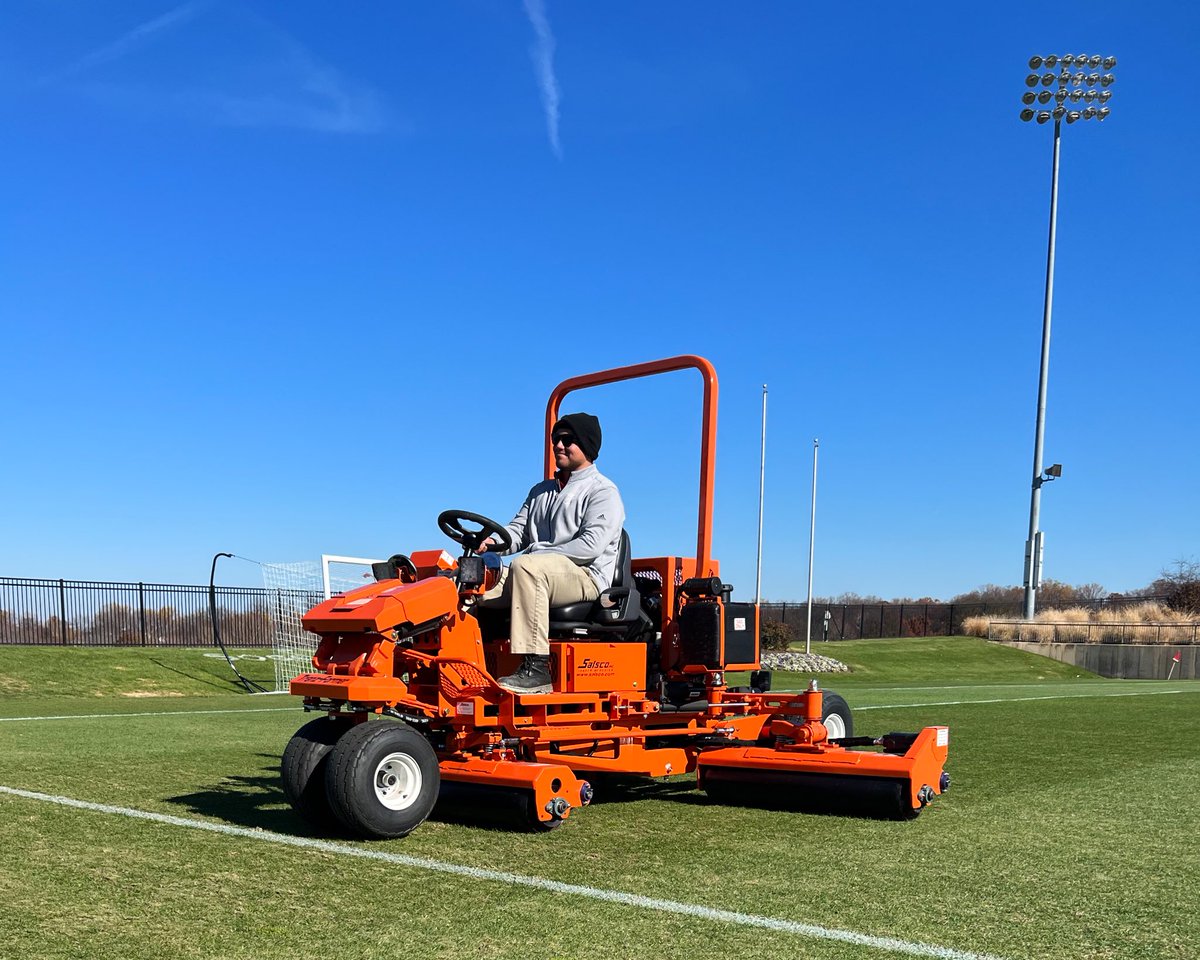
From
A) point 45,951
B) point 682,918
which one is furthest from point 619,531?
point 45,951

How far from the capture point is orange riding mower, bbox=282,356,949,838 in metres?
5.50

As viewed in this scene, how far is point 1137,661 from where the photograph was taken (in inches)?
1644

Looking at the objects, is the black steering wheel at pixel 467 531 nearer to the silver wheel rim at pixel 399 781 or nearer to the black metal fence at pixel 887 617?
the silver wheel rim at pixel 399 781

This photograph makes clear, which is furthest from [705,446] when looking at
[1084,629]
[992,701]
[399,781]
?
[1084,629]

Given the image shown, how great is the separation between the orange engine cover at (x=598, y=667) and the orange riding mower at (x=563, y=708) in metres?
0.01

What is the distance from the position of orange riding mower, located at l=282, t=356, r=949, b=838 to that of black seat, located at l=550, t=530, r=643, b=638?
12mm

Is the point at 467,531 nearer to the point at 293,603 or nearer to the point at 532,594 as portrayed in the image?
the point at 532,594

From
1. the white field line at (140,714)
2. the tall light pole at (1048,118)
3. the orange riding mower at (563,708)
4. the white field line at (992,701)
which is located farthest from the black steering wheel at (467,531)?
the tall light pole at (1048,118)

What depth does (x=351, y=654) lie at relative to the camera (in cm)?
577

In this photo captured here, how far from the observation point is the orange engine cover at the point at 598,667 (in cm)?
645

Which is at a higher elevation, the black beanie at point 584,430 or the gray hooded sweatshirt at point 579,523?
the black beanie at point 584,430

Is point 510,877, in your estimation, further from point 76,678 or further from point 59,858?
point 76,678

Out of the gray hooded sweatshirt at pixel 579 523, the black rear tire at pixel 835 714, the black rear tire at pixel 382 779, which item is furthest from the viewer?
the black rear tire at pixel 835 714

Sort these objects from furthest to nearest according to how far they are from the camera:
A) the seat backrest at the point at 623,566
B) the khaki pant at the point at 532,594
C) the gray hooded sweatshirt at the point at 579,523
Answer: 1. the seat backrest at the point at 623,566
2. the gray hooded sweatshirt at the point at 579,523
3. the khaki pant at the point at 532,594
